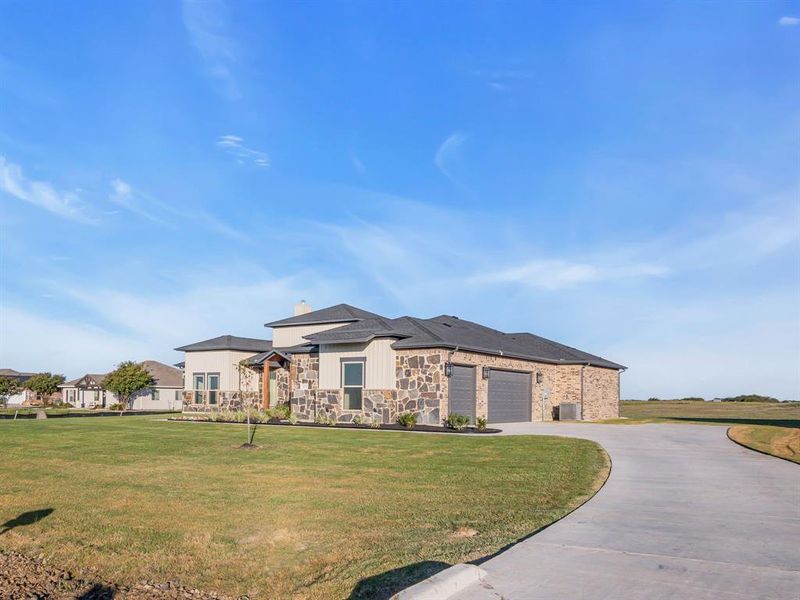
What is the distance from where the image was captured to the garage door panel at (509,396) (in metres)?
28.4

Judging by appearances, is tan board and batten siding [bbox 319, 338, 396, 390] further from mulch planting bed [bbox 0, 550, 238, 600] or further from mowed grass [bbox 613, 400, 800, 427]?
mulch planting bed [bbox 0, 550, 238, 600]

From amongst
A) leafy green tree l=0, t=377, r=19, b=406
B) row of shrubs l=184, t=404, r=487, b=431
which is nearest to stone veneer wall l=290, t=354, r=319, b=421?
row of shrubs l=184, t=404, r=487, b=431

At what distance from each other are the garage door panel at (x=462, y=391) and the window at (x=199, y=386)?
→ 16.5 m

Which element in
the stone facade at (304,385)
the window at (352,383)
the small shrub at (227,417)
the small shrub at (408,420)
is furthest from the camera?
the small shrub at (227,417)

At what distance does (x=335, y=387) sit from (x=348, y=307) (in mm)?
6162

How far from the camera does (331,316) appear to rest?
3234cm

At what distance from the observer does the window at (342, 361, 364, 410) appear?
2706 cm

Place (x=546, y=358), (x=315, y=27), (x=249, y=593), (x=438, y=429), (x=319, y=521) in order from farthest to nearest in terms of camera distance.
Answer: (x=546, y=358), (x=438, y=429), (x=315, y=27), (x=319, y=521), (x=249, y=593)

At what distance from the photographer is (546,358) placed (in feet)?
107

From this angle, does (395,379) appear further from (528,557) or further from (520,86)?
(528,557)

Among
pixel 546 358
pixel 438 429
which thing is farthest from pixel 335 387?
pixel 546 358

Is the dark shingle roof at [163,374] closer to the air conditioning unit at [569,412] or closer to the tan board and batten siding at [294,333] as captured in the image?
the tan board and batten siding at [294,333]

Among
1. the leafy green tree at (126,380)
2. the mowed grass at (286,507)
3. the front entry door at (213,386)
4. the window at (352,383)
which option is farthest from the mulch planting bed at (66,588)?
the leafy green tree at (126,380)

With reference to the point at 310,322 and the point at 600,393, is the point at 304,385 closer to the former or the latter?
the point at 310,322
